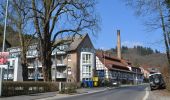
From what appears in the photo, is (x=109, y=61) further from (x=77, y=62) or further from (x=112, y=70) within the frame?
(x=77, y=62)

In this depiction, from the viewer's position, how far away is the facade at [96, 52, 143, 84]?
338 feet

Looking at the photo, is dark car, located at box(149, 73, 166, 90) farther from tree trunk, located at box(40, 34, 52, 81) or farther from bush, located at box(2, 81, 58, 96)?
tree trunk, located at box(40, 34, 52, 81)

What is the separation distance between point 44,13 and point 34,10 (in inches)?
53.0

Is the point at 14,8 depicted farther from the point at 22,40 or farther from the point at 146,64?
the point at 146,64

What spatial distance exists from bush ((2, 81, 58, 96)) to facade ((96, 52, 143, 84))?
4826cm

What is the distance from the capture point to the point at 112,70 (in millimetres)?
107000

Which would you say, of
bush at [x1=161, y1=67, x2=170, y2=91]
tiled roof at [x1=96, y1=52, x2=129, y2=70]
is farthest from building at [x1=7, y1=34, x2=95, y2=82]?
bush at [x1=161, y1=67, x2=170, y2=91]

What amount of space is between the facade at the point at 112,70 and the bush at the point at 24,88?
48.3 metres

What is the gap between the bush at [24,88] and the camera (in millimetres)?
31781

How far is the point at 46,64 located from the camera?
4656 cm

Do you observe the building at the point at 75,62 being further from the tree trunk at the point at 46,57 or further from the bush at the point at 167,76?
the bush at the point at 167,76

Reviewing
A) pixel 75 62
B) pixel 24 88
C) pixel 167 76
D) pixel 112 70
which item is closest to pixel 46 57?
pixel 24 88

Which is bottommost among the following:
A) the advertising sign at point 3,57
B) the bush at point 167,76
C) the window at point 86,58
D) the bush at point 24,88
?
the bush at point 24,88

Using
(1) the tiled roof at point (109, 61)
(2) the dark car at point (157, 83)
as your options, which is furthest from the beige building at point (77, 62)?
(2) the dark car at point (157, 83)
